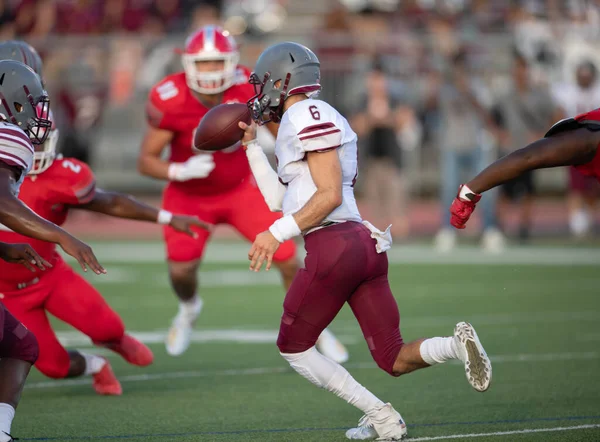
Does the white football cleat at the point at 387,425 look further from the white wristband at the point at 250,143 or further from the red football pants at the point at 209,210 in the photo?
the red football pants at the point at 209,210

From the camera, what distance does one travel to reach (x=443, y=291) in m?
10.1

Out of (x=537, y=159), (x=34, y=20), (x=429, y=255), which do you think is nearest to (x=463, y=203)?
(x=537, y=159)

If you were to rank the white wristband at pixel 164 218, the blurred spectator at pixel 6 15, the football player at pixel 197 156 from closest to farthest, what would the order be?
the white wristband at pixel 164 218 → the football player at pixel 197 156 → the blurred spectator at pixel 6 15

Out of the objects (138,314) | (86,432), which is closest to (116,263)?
(138,314)

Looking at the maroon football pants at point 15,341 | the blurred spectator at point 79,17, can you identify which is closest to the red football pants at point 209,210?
the maroon football pants at point 15,341

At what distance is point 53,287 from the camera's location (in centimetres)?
580

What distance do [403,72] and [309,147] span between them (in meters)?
11.4

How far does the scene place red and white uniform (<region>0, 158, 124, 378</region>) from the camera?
5.67 m

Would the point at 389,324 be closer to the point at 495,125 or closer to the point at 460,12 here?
the point at 495,125

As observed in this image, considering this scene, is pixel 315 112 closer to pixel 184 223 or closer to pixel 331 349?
pixel 184 223

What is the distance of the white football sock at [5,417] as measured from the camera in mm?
4546

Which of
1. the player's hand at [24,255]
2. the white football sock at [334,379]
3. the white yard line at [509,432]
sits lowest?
the white yard line at [509,432]

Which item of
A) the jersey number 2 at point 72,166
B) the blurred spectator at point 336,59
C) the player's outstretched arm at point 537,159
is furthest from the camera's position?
the blurred spectator at point 336,59

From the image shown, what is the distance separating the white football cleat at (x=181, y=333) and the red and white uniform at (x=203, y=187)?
0.44 meters
